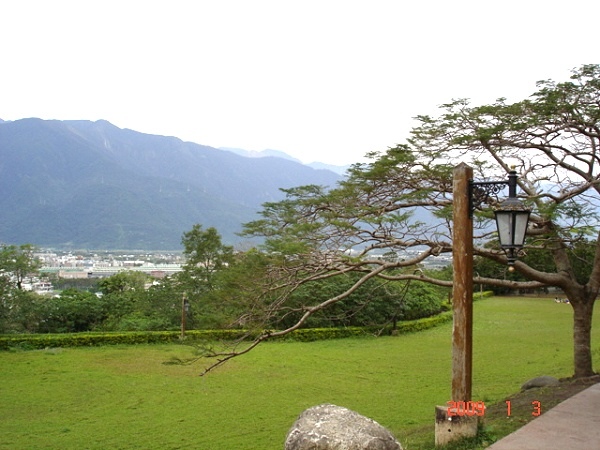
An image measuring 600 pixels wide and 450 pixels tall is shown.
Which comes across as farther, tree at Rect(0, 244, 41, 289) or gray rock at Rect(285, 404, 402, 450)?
tree at Rect(0, 244, 41, 289)

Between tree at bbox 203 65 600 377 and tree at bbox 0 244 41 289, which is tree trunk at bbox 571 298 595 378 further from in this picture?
tree at bbox 0 244 41 289

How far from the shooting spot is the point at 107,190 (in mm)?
102500

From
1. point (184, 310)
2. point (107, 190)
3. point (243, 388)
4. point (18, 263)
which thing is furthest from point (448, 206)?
point (107, 190)

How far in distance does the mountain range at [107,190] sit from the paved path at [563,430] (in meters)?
69.4

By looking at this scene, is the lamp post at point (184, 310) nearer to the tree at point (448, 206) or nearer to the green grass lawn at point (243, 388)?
the green grass lawn at point (243, 388)

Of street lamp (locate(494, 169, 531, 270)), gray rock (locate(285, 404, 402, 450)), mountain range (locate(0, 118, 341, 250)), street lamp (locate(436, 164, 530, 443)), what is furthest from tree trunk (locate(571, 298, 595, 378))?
mountain range (locate(0, 118, 341, 250))

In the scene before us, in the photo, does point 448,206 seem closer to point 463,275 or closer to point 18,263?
point 463,275

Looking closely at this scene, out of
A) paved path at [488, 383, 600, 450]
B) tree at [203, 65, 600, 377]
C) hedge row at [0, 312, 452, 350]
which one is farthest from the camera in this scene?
hedge row at [0, 312, 452, 350]

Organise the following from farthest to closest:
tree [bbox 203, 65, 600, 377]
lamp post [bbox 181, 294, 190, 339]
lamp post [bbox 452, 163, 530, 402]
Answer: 1. lamp post [bbox 181, 294, 190, 339]
2. tree [bbox 203, 65, 600, 377]
3. lamp post [bbox 452, 163, 530, 402]

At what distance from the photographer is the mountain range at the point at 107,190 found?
94.5 metres

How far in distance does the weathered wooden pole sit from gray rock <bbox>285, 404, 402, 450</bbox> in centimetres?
78

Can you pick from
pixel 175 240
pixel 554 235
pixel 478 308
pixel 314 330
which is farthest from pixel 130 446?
pixel 175 240

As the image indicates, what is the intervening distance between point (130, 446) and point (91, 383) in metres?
4.75

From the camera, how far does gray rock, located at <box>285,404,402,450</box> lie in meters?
4.58
